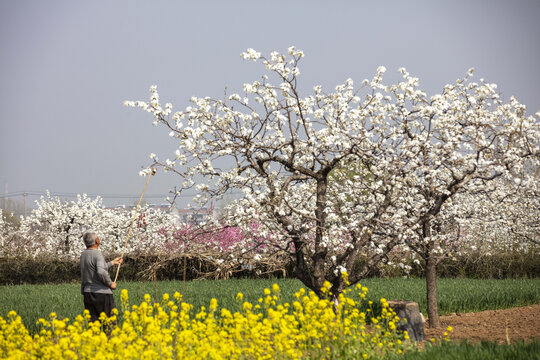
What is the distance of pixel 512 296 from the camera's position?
14.9 meters

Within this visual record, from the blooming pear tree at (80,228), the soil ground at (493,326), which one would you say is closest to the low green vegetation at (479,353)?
the soil ground at (493,326)

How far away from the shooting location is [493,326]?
1102 centimetres

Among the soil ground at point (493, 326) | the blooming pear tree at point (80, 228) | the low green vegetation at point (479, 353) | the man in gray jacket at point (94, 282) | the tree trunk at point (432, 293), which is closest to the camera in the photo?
the low green vegetation at point (479, 353)

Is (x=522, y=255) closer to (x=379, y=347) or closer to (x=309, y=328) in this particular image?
(x=379, y=347)

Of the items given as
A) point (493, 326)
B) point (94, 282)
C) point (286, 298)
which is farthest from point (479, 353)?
point (286, 298)

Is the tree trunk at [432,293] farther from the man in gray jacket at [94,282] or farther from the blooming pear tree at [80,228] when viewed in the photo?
the blooming pear tree at [80,228]

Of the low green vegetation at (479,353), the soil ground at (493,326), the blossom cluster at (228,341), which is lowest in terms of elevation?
the soil ground at (493,326)

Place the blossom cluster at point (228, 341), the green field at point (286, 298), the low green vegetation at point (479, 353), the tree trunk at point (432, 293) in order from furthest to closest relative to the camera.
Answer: the green field at point (286, 298), the tree trunk at point (432, 293), the low green vegetation at point (479, 353), the blossom cluster at point (228, 341)

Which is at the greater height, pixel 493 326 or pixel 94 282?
pixel 94 282

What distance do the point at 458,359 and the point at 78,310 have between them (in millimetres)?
9595

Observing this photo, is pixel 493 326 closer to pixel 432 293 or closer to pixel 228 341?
pixel 432 293

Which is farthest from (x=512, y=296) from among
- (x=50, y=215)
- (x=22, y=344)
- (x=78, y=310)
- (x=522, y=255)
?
(x=50, y=215)

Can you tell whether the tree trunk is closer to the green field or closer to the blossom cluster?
the green field

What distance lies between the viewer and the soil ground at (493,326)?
32.0ft
